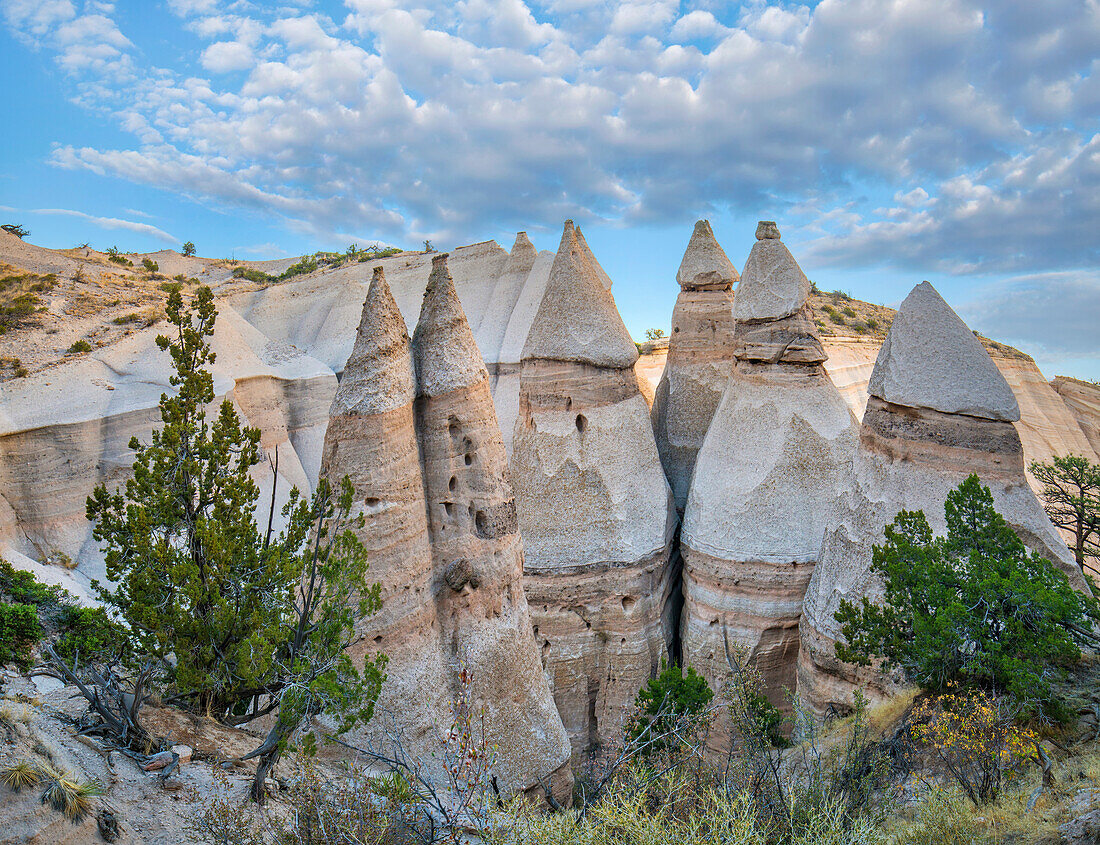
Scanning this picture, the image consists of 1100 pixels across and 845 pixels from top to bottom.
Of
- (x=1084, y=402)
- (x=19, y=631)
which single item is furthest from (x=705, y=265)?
(x=1084, y=402)

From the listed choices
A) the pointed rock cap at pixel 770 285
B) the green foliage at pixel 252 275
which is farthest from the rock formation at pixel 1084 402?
the green foliage at pixel 252 275

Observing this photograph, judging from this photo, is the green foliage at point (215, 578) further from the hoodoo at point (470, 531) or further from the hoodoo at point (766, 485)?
the hoodoo at point (766, 485)

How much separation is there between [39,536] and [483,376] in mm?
12382

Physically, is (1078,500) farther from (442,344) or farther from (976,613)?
(442,344)

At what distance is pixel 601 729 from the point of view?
40.4 feet

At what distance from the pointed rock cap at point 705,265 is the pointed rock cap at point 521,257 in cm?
1305

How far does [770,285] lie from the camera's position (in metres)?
12.6

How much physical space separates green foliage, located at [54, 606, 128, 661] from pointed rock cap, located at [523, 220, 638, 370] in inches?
302

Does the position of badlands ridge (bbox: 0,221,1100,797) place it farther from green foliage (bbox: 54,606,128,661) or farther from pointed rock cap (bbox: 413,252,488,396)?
green foliage (bbox: 54,606,128,661)

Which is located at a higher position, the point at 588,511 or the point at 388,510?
the point at 388,510

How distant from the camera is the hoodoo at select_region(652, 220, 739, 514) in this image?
14703 millimetres

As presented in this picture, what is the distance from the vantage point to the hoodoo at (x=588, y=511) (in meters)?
12.1

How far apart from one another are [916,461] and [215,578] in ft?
26.8

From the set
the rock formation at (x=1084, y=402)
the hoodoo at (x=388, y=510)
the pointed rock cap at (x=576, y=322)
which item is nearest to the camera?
the hoodoo at (x=388, y=510)
